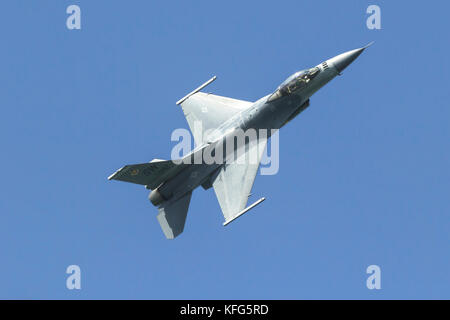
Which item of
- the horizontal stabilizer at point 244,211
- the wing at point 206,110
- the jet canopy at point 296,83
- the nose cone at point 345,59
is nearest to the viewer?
the horizontal stabilizer at point 244,211

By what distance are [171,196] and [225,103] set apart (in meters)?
4.09

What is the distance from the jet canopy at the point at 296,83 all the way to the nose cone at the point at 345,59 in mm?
718

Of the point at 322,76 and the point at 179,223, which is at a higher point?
the point at 322,76

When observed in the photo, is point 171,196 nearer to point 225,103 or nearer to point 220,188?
point 220,188

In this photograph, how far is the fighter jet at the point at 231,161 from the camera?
97.6 ft

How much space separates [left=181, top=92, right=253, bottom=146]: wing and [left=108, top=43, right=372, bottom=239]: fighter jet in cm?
62

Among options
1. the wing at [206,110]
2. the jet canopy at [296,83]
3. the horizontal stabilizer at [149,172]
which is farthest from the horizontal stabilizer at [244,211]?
the jet canopy at [296,83]

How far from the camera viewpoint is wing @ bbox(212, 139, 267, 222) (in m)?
29.7

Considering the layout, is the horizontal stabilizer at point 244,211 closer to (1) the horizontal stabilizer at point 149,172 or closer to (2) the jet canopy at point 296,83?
(1) the horizontal stabilizer at point 149,172

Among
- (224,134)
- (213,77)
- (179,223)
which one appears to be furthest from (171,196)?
(213,77)

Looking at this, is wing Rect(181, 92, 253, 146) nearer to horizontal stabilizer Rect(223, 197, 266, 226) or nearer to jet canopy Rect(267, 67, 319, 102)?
jet canopy Rect(267, 67, 319, 102)

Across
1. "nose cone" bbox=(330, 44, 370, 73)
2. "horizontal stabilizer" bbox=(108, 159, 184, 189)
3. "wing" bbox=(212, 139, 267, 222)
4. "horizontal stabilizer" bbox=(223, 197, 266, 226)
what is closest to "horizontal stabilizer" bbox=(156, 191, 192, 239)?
"horizontal stabilizer" bbox=(108, 159, 184, 189)

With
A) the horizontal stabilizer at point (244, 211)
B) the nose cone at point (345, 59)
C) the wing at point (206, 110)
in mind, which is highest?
the nose cone at point (345, 59)
